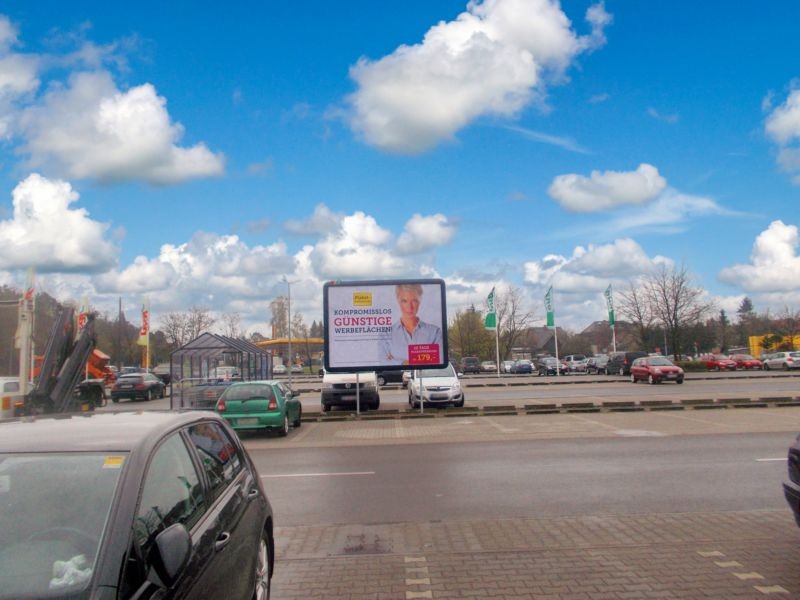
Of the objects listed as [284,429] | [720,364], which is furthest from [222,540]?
[720,364]

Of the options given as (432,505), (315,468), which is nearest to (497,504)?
(432,505)

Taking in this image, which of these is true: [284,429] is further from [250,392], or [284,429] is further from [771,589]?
[771,589]

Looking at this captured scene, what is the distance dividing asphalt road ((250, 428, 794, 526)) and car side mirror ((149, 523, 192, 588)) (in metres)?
4.80

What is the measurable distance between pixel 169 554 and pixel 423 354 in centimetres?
1790

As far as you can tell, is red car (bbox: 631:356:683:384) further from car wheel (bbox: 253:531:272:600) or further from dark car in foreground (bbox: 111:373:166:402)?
car wheel (bbox: 253:531:272:600)

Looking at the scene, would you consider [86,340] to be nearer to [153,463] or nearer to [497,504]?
[497,504]

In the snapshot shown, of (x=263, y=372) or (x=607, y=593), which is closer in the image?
(x=607, y=593)

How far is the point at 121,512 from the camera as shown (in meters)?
2.88

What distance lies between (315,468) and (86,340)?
9276 millimetres

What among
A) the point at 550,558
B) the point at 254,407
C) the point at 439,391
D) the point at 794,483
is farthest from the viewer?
the point at 439,391

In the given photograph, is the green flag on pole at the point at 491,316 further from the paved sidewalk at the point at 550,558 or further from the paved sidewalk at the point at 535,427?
the paved sidewalk at the point at 550,558

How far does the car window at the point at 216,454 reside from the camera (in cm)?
402

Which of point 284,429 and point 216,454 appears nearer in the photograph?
point 216,454

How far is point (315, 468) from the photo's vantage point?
36.7ft
